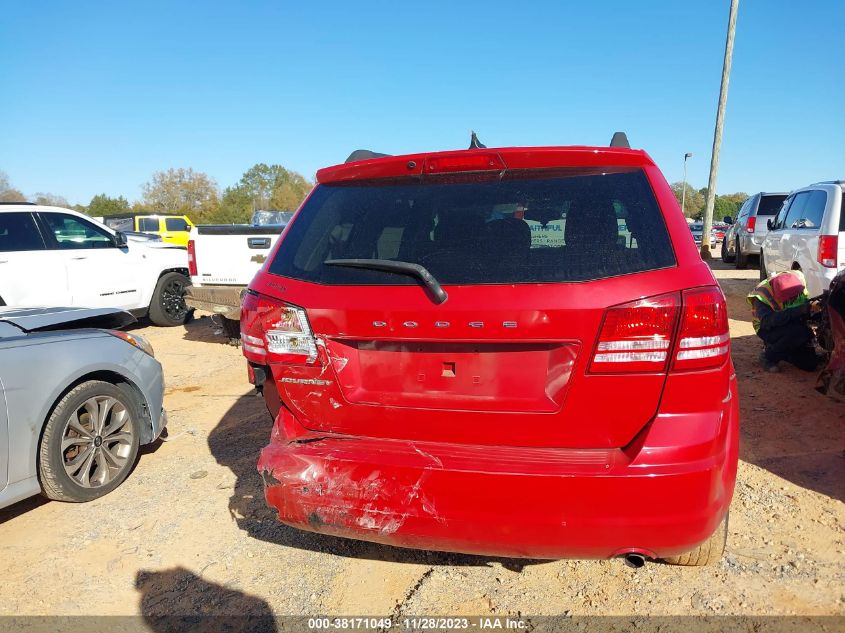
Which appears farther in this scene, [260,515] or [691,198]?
[691,198]

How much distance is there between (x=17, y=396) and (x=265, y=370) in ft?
5.62

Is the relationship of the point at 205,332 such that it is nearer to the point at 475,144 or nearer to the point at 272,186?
the point at 475,144

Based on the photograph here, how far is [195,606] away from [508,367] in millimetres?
1765

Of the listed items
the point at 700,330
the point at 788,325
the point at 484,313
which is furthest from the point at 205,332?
the point at 700,330

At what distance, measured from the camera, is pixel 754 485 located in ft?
11.5

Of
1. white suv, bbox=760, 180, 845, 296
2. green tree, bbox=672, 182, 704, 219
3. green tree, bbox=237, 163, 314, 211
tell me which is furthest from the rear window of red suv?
green tree, bbox=672, 182, 704, 219

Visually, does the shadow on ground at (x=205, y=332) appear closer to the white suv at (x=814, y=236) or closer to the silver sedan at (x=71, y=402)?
the silver sedan at (x=71, y=402)

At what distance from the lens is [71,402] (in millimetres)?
3482

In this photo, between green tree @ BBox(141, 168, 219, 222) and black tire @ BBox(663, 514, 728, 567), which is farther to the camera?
green tree @ BBox(141, 168, 219, 222)

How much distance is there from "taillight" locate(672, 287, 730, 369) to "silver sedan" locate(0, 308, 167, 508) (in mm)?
3283

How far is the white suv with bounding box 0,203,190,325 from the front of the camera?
7566 millimetres

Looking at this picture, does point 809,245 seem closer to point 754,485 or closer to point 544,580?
point 754,485

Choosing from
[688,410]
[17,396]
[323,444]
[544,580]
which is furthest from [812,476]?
[17,396]

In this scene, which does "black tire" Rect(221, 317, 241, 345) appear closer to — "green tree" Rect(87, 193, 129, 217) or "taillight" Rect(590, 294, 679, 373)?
"taillight" Rect(590, 294, 679, 373)
